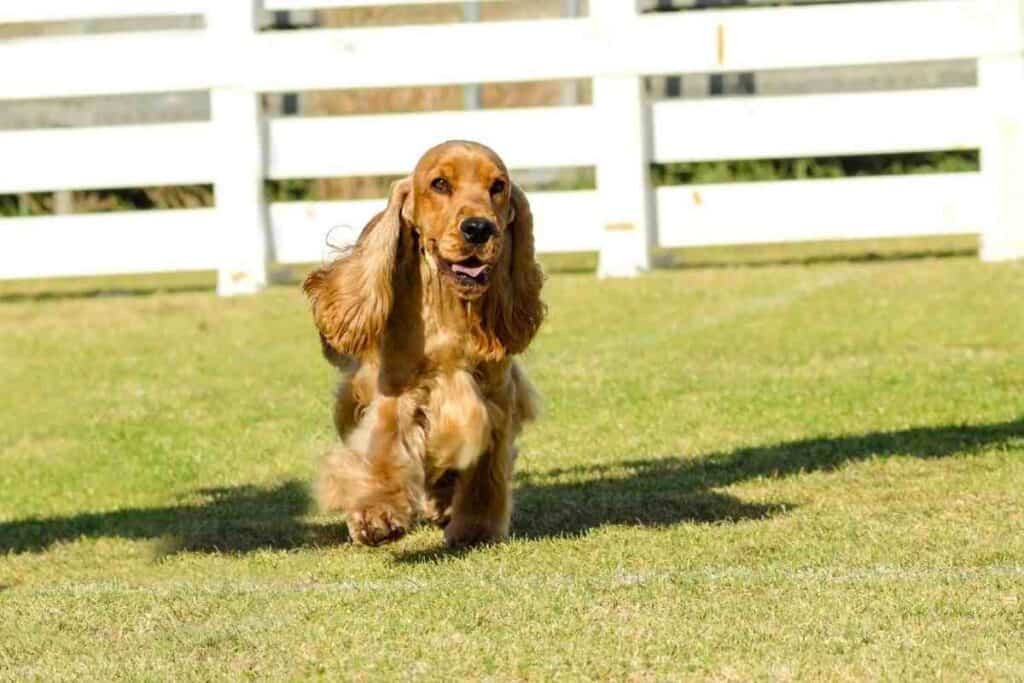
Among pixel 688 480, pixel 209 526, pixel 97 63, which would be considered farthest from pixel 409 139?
pixel 209 526

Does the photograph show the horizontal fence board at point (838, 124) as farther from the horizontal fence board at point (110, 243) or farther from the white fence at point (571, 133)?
the horizontal fence board at point (110, 243)

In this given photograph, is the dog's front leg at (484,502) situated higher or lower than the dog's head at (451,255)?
lower

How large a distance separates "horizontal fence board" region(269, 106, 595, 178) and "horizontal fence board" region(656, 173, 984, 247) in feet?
2.46

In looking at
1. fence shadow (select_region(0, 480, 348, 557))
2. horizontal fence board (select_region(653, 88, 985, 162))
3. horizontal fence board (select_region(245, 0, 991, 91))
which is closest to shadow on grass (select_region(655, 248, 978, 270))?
horizontal fence board (select_region(653, 88, 985, 162))

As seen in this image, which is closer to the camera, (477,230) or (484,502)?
(477,230)

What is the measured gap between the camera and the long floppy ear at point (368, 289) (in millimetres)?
6078

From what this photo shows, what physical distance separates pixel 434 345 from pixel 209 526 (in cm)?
137

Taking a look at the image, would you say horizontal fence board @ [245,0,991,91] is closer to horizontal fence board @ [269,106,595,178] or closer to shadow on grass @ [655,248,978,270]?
horizontal fence board @ [269,106,595,178]

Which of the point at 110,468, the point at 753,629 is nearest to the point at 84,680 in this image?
the point at 753,629

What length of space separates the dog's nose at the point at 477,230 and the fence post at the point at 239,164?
8.19 m

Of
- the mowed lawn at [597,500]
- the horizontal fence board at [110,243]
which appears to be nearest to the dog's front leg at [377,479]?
the mowed lawn at [597,500]

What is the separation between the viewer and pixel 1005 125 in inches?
531

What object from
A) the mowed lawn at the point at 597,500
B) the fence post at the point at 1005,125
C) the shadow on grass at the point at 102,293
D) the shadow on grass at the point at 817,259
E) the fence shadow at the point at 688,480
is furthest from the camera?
the shadow on grass at the point at 102,293

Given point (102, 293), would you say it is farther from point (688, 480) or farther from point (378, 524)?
point (378, 524)
